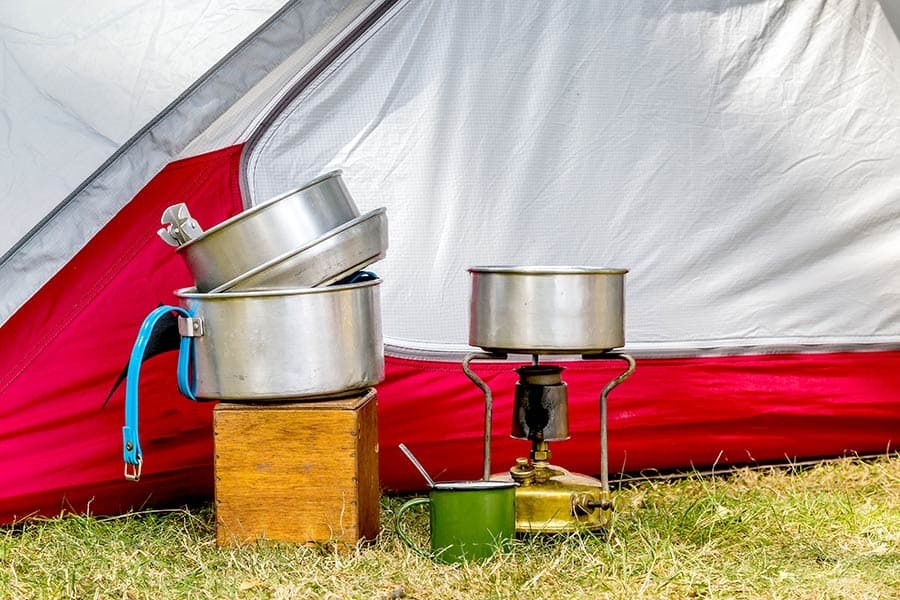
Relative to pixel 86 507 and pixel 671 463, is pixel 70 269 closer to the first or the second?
pixel 86 507

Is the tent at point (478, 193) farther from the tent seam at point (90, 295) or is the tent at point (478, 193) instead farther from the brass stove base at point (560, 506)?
the brass stove base at point (560, 506)

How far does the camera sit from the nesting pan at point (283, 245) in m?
1.78

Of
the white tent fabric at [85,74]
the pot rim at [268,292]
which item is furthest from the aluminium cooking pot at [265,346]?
the white tent fabric at [85,74]

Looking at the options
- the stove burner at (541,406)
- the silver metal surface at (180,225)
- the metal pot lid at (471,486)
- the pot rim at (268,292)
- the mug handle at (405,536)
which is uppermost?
the silver metal surface at (180,225)

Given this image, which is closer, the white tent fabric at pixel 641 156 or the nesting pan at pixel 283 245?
the nesting pan at pixel 283 245

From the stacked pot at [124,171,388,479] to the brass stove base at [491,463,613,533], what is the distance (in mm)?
307

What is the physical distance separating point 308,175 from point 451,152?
0.26m

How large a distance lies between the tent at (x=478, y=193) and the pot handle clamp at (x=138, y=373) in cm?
24

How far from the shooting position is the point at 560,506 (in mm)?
1860

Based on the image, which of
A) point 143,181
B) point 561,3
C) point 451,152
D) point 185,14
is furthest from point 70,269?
point 561,3

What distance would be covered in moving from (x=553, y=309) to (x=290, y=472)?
0.44 meters

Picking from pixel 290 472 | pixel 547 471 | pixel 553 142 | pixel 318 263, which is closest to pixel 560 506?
pixel 547 471

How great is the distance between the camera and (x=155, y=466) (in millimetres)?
2082

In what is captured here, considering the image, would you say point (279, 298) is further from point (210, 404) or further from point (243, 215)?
point (210, 404)
